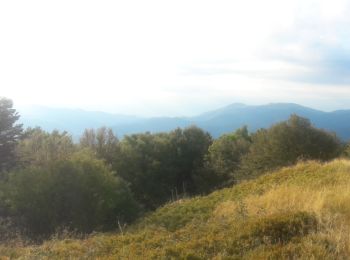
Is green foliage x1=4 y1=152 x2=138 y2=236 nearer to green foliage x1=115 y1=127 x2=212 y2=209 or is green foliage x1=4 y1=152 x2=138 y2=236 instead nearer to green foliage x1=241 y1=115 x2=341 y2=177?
green foliage x1=241 y1=115 x2=341 y2=177

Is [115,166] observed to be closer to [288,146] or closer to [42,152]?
[288,146]

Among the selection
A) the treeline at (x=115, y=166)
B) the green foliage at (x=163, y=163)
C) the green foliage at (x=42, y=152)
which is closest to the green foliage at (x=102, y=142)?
the treeline at (x=115, y=166)

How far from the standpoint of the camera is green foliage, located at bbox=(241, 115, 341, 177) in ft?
130

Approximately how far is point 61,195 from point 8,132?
57.9 feet

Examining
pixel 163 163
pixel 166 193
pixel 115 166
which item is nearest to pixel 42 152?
pixel 115 166

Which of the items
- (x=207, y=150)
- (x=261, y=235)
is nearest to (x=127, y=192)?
(x=261, y=235)

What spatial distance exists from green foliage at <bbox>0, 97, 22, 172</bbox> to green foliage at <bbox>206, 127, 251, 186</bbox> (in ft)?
78.5

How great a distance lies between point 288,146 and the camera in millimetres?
40000

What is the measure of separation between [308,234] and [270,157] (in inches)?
1357

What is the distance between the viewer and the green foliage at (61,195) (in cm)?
2130

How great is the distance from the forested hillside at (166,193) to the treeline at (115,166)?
0.09 m

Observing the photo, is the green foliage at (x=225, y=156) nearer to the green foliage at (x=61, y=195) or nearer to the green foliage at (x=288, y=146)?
the green foliage at (x=288, y=146)

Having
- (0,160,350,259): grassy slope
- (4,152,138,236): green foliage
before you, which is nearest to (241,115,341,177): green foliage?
(4,152,138,236): green foliage

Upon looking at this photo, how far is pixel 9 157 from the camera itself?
35312mm
